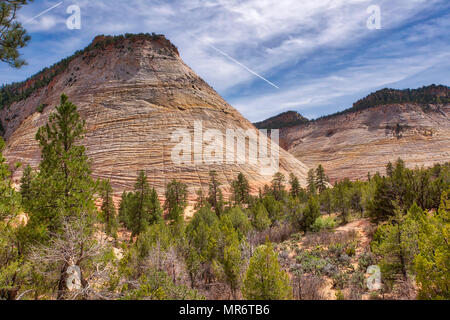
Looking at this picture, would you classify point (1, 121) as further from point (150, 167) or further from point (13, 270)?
point (13, 270)

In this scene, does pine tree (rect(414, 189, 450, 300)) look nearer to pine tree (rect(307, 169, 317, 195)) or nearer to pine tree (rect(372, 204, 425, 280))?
pine tree (rect(372, 204, 425, 280))

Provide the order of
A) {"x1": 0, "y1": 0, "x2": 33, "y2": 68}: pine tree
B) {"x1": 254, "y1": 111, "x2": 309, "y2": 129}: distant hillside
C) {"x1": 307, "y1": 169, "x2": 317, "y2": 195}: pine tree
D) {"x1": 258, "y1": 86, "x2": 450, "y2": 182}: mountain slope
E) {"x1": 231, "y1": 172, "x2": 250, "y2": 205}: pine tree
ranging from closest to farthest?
{"x1": 0, "y1": 0, "x2": 33, "y2": 68}: pine tree < {"x1": 231, "y1": 172, "x2": 250, "y2": 205}: pine tree < {"x1": 307, "y1": 169, "x2": 317, "y2": 195}: pine tree < {"x1": 258, "y1": 86, "x2": 450, "y2": 182}: mountain slope < {"x1": 254, "y1": 111, "x2": 309, "y2": 129}: distant hillside

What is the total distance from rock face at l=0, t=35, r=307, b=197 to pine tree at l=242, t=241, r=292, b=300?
99.2 feet

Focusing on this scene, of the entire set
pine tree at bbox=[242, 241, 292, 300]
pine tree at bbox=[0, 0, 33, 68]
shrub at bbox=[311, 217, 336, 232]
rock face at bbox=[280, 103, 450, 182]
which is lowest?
shrub at bbox=[311, 217, 336, 232]

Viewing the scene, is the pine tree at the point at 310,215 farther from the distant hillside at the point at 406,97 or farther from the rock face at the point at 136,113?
the distant hillside at the point at 406,97

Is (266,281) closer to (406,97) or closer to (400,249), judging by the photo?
(400,249)

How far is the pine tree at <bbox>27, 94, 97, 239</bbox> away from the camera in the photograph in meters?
7.19

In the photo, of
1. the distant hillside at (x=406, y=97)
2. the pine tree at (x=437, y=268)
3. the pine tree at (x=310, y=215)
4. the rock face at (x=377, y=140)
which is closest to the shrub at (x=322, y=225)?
the pine tree at (x=310, y=215)

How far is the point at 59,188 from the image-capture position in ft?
24.3

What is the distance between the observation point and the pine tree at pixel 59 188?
7191 mm

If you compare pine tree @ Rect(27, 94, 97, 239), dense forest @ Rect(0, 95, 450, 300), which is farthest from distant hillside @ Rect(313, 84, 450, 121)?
pine tree @ Rect(27, 94, 97, 239)

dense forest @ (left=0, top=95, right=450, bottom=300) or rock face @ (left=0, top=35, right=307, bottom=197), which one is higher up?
rock face @ (left=0, top=35, right=307, bottom=197)
